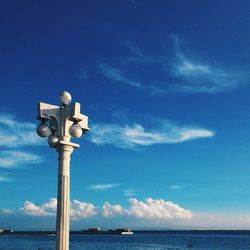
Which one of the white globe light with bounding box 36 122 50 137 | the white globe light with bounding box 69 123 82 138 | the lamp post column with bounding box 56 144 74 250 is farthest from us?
the white globe light with bounding box 36 122 50 137

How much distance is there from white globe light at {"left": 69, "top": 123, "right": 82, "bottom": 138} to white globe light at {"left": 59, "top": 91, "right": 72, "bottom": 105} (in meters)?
0.50

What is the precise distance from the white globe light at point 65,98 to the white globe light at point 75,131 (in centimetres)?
50

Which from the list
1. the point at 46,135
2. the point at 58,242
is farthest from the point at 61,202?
the point at 46,135

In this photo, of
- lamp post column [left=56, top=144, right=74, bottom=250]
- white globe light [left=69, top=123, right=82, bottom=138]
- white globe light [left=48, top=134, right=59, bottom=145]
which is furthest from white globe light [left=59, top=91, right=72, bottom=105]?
lamp post column [left=56, top=144, right=74, bottom=250]

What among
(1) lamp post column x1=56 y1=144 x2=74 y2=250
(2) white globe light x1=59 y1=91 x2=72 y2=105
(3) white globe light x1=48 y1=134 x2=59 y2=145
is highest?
(2) white globe light x1=59 y1=91 x2=72 y2=105

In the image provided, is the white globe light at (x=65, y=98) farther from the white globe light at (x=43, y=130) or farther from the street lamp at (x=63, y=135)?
the white globe light at (x=43, y=130)

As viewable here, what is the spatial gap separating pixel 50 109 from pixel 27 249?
10285 cm

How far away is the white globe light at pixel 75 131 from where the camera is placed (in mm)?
8297

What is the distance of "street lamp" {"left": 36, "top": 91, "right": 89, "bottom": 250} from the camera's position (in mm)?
8141

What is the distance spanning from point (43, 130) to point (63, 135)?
0.37 meters

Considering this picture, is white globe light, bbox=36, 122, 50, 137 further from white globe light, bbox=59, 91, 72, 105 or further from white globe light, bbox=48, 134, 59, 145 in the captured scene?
white globe light, bbox=59, 91, 72, 105

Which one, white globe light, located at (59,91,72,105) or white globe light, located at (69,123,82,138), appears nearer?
white globe light, located at (69,123,82,138)

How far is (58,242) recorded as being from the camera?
8.06m

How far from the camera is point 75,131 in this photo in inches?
326
